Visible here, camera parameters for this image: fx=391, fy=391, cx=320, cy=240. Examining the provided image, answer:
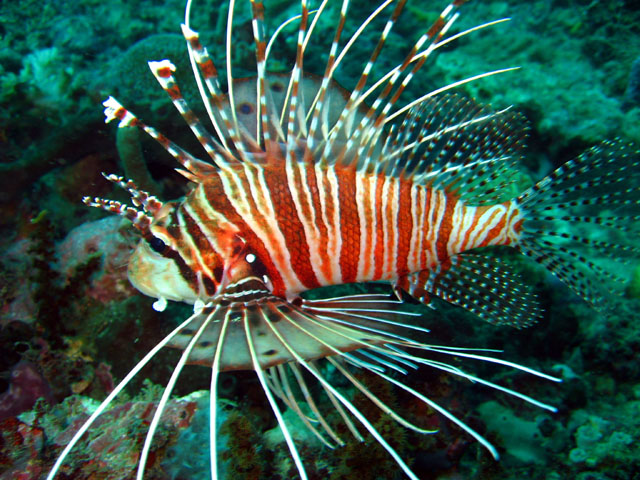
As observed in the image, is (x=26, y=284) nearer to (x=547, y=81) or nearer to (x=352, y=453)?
(x=352, y=453)

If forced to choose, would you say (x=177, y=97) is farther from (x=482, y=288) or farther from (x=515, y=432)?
(x=515, y=432)

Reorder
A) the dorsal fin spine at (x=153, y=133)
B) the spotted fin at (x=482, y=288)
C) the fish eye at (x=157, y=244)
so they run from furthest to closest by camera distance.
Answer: the spotted fin at (x=482, y=288) < the fish eye at (x=157, y=244) < the dorsal fin spine at (x=153, y=133)

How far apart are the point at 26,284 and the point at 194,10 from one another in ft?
29.3

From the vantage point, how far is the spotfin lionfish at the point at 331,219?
6.87ft

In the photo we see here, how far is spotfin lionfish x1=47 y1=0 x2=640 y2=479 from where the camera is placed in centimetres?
209

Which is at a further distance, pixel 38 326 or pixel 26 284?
pixel 26 284

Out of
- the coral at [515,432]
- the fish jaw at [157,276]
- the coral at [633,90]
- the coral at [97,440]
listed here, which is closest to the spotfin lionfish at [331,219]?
the fish jaw at [157,276]

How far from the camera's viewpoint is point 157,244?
2223mm

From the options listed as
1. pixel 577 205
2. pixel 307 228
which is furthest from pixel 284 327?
pixel 577 205

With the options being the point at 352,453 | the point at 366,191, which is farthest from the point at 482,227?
the point at 352,453

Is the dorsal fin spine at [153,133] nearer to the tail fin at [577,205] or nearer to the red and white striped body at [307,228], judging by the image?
the red and white striped body at [307,228]

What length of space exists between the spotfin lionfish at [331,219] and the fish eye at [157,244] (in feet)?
0.04

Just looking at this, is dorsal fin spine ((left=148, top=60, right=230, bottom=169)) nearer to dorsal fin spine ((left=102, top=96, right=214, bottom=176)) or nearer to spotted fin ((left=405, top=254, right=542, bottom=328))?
dorsal fin spine ((left=102, top=96, right=214, bottom=176))

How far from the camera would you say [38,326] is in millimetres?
3914
